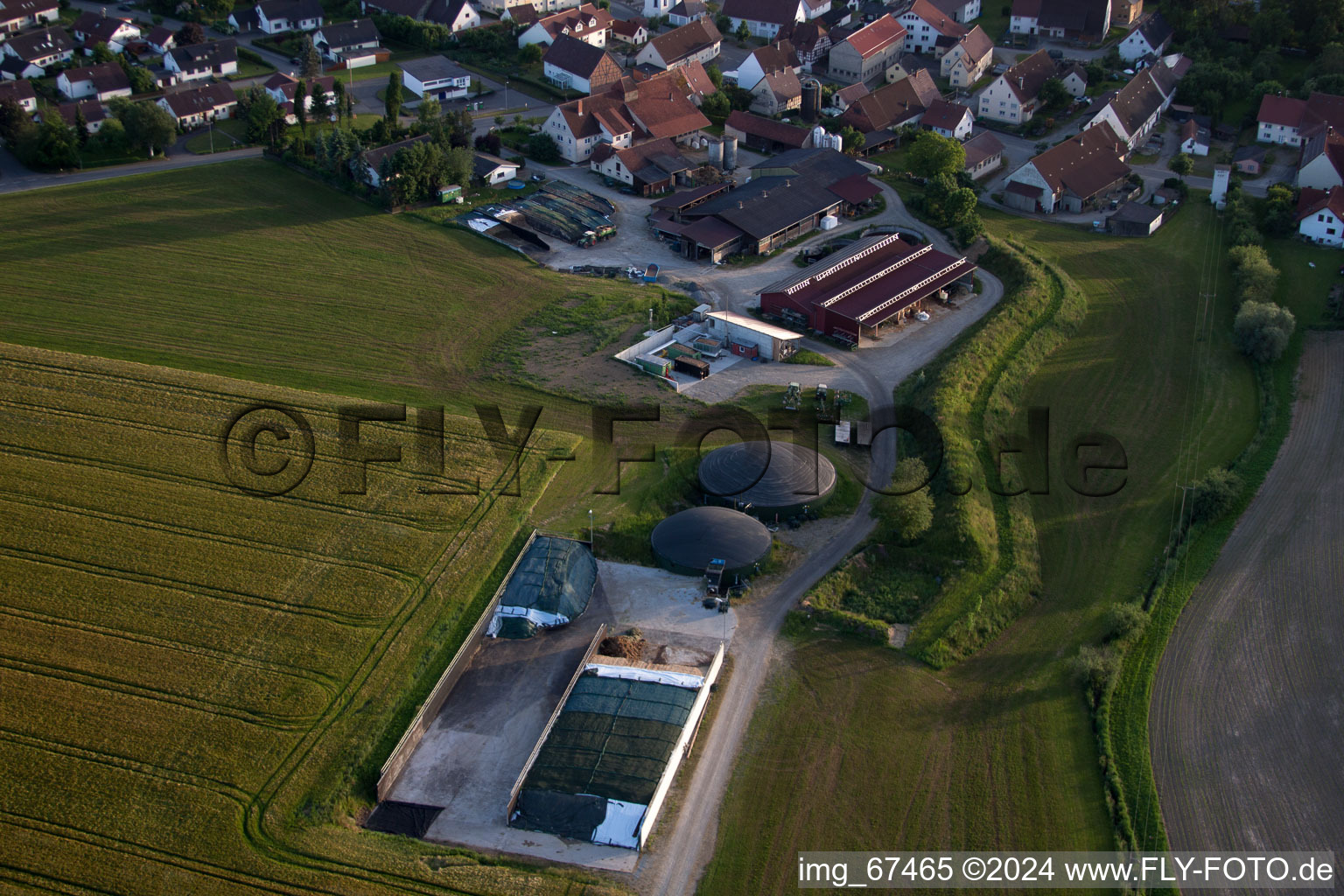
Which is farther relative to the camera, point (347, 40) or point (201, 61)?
point (347, 40)

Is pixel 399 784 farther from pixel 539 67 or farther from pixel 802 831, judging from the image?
pixel 539 67

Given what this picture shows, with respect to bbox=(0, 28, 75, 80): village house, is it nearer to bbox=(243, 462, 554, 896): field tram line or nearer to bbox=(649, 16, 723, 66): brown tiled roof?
bbox=(649, 16, 723, 66): brown tiled roof

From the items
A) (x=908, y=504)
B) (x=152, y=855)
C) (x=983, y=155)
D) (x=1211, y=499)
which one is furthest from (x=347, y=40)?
(x=152, y=855)

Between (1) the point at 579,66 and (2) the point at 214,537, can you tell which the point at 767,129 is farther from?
(2) the point at 214,537

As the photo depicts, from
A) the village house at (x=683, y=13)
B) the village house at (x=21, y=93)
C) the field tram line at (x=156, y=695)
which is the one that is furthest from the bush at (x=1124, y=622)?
the village house at (x=683, y=13)

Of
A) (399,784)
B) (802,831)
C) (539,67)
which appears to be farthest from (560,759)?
(539,67)

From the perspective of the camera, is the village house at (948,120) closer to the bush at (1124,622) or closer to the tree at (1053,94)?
the tree at (1053,94)
